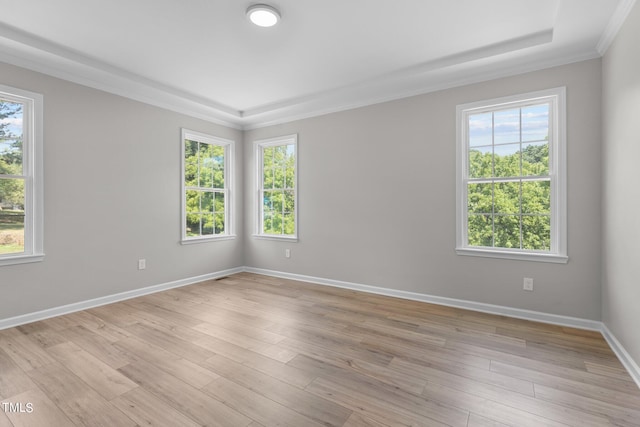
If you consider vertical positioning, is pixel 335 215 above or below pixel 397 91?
below

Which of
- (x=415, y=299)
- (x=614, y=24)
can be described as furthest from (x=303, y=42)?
(x=415, y=299)

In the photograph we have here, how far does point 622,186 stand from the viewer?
2359mm

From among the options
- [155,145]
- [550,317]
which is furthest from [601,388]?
[155,145]

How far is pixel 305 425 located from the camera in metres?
1.63

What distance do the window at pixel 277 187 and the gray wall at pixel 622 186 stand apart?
3.63 metres

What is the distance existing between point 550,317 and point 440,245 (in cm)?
124

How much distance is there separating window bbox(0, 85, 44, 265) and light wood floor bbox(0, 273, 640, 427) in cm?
82

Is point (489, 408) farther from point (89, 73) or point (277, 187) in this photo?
point (89, 73)

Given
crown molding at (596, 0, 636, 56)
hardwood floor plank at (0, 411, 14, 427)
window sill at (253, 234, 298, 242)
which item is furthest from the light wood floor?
crown molding at (596, 0, 636, 56)

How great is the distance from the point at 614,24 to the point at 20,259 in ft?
18.5

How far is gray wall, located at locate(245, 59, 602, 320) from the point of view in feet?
9.61

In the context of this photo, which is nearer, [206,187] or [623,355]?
[623,355]

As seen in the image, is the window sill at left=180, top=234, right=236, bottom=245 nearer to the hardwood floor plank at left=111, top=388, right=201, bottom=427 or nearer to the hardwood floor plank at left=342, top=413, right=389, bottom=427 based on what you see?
the hardwood floor plank at left=111, top=388, right=201, bottom=427

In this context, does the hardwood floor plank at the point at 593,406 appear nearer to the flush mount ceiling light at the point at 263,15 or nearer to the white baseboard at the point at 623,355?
the white baseboard at the point at 623,355
